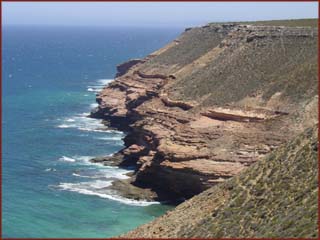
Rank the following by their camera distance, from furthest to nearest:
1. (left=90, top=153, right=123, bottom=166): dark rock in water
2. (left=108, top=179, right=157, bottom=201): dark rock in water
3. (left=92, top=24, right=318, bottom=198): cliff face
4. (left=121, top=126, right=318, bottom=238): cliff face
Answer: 1. (left=90, top=153, right=123, bottom=166): dark rock in water
2. (left=108, top=179, right=157, bottom=201): dark rock in water
3. (left=92, top=24, right=318, bottom=198): cliff face
4. (left=121, top=126, right=318, bottom=238): cliff face

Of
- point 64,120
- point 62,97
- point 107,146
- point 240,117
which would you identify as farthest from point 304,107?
point 62,97

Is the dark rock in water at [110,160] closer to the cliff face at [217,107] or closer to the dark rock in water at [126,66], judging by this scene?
the cliff face at [217,107]

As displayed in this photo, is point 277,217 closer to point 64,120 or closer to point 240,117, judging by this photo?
point 240,117

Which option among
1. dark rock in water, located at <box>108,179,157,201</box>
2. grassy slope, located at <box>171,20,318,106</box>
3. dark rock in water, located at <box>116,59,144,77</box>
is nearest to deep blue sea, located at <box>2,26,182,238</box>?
dark rock in water, located at <box>108,179,157,201</box>

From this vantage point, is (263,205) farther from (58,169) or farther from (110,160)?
(110,160)

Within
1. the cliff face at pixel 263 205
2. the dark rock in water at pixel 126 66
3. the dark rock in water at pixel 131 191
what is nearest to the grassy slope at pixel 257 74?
the dark rock in water at pixel 131 191

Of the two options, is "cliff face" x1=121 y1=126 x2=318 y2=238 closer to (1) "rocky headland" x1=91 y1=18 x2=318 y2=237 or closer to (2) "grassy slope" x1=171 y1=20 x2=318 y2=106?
(1) "rocky headland" x1=91 y1=18 x2=318 y2=237
